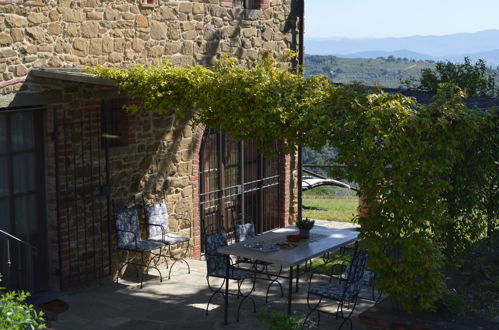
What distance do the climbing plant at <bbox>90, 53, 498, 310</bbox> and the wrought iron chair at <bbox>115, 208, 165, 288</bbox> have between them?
2.50m

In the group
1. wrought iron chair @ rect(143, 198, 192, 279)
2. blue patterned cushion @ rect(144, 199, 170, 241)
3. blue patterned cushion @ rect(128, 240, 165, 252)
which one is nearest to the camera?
blue patterned cushion @ rect(128, 240, 165, 252)

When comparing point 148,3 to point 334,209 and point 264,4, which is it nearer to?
point 264,4

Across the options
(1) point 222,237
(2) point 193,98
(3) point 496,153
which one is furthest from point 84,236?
(3) point 496,153

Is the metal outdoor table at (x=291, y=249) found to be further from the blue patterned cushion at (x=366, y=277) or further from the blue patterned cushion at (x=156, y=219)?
the blue patterned cushion at (x=156, y=219)

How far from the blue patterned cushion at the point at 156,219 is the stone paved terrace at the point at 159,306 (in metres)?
0.61

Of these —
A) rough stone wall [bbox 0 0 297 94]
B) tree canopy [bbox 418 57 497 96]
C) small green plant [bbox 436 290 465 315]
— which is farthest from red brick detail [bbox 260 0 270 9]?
→ small green plant [bbox 436 290 465 315]

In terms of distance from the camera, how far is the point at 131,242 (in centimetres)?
957

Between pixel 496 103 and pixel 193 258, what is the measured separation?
5.09 m

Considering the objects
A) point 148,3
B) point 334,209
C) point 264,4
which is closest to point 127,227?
point 148,3

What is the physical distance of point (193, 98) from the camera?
26.7ft

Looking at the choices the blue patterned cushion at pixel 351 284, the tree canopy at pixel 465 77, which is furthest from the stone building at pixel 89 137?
the tree canopy at pixel 465 77

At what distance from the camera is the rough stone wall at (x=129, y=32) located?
805cm

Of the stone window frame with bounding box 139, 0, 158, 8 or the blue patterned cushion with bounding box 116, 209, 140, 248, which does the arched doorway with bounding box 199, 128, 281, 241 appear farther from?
the stone window frame with bounding box 139, 0, 158, 8

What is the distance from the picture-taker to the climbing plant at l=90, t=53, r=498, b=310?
6.55 metres
